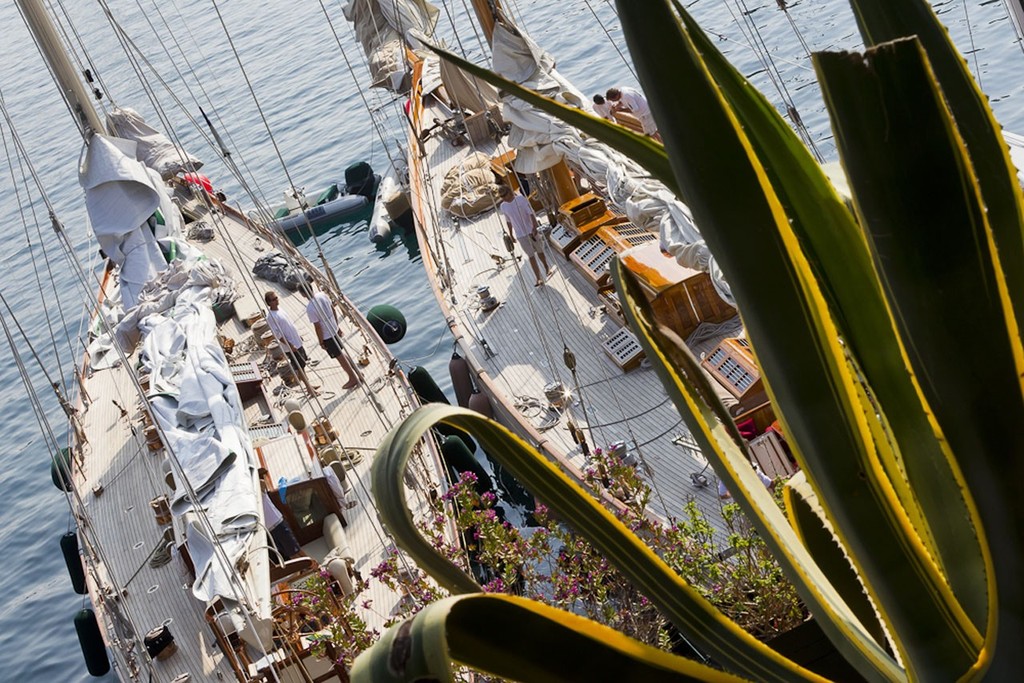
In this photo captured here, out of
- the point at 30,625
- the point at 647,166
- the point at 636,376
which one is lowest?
the point at 30,625

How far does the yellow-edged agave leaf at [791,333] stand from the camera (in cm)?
139

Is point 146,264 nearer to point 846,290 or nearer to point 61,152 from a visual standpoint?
point 846,290

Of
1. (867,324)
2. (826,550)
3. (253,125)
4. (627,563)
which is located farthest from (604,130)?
(253,125)

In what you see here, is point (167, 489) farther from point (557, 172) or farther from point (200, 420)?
point (557, 172)

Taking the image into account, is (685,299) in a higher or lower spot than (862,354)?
lower

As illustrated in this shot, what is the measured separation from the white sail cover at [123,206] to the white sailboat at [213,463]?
0.06 feet

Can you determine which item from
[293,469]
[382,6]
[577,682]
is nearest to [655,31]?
[577,682]

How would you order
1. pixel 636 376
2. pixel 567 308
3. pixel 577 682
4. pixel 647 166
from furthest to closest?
pixel 567 308 < pixel 636 376 < pixel 647 166 < pixel 577 682

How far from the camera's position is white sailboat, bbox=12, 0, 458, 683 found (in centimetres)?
780

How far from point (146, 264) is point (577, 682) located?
12.5 meters

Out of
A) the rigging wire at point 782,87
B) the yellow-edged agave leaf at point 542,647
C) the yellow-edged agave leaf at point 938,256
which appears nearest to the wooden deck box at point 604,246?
the rigging wire at point 782,87

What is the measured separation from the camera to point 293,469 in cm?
1011

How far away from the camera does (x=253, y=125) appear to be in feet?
90.8

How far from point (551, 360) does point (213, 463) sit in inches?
118
